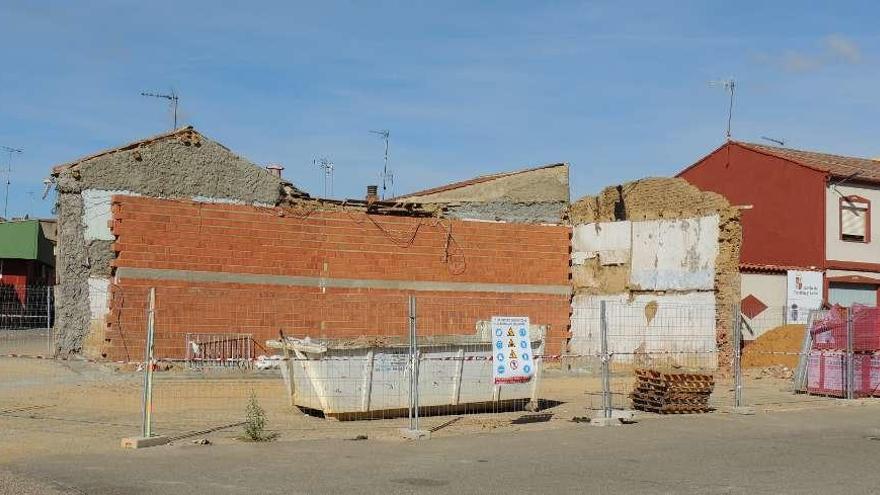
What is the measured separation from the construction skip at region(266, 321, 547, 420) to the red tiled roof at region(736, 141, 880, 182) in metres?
25.0

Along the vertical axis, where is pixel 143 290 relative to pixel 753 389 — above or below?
above

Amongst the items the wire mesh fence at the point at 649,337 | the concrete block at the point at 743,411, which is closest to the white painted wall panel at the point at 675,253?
the wire mesh fence at the point at 649,337

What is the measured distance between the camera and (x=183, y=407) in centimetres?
1883

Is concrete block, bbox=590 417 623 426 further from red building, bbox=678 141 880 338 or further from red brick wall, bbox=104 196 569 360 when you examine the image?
red building, bbox=678 141 880 338

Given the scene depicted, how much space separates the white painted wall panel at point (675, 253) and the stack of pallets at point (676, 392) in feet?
42.4

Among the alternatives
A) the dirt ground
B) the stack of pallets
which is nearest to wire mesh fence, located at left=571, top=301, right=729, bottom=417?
the dirt ground

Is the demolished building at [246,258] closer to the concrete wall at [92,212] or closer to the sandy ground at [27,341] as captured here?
the concrete wall at [92,212]

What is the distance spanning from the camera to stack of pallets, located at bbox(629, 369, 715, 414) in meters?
17.9

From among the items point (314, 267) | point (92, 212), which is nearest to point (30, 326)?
point (92, 212)

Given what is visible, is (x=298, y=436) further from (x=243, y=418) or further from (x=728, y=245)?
(x=728, y=245)

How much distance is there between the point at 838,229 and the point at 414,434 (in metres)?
28.7

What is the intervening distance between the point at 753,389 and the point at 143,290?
15.1 m

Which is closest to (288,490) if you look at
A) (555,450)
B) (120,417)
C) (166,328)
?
(555,450)

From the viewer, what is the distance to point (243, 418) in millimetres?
17078
